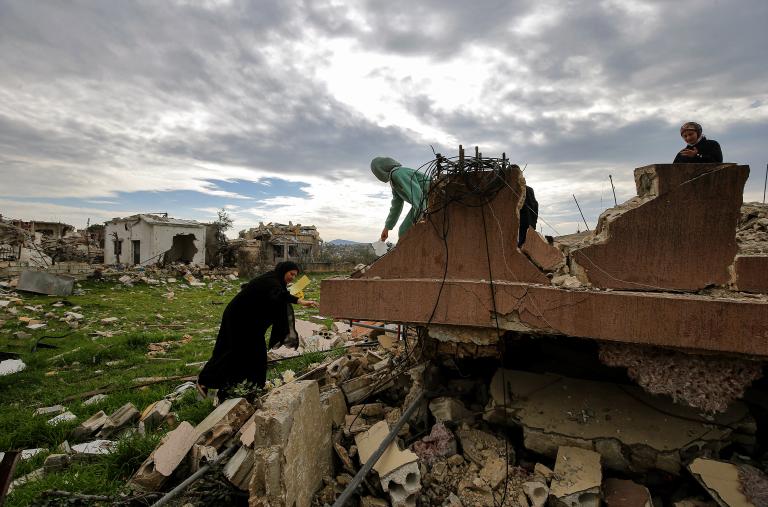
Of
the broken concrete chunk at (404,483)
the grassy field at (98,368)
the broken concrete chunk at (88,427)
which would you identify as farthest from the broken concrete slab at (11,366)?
the broken concrete chunk at (404,483)

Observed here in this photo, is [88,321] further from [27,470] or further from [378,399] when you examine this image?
[378,399]

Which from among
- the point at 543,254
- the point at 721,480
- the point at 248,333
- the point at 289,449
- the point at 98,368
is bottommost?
the point at 98,368

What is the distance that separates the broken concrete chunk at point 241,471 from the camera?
2650 mm

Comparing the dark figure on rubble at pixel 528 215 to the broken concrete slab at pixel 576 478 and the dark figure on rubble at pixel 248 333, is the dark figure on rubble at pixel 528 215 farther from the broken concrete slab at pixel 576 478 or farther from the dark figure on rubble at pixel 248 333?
the dark figure on rubble at pixel 248 333

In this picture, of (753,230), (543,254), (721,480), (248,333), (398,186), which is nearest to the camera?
(721,480)

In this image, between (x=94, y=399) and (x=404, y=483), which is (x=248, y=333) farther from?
(x=404, y=483)

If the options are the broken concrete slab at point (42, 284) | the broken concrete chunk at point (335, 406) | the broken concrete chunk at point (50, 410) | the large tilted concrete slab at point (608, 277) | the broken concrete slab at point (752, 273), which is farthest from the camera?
the broken concrete slab at point (42, 284)

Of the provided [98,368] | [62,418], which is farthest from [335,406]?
[98,368]

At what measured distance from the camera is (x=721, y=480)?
2.19 meters

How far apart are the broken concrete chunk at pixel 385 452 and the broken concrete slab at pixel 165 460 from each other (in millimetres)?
1335

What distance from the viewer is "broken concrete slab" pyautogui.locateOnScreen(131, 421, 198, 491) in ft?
9.11

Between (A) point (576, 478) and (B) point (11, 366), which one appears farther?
(B) point (11, 366)

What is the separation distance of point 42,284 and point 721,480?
16178mm

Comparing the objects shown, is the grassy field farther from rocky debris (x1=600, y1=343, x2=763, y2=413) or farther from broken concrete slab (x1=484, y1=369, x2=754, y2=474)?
rocky debris (x1=600, y1=343, x2=763, y2=413)
